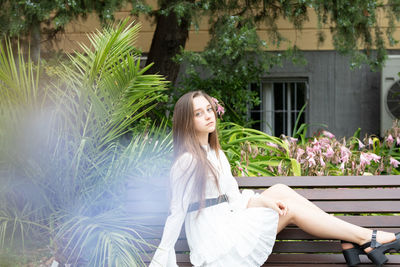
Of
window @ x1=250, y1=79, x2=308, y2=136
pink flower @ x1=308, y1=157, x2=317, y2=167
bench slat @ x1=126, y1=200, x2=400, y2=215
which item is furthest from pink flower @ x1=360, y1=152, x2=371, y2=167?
window @ x1=250, y1=79, x2=308, y2=136

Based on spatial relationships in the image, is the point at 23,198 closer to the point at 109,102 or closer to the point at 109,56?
the point at 109,102

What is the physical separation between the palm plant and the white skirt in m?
0.36

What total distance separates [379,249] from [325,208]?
0.45 meters

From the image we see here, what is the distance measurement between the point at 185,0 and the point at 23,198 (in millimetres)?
2955

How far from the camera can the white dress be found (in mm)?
2533

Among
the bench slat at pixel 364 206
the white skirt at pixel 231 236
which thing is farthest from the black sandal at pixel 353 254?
the white skirt at pixel 231 236

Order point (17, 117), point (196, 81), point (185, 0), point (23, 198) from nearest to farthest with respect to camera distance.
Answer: point (17, 117), point (23, 198), point (185, 0), point (196, 81)

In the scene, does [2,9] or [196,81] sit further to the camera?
[196,81]

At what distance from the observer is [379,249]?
260cm

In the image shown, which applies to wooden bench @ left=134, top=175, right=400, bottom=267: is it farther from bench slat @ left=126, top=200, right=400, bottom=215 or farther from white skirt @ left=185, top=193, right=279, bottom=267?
white skirt @ left=185, top=193, right=279, bottom=267

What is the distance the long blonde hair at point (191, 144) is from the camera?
2.59m

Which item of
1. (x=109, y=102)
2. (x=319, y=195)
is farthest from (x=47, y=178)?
(x=319, y=195)

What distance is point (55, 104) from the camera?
2766 millimetres

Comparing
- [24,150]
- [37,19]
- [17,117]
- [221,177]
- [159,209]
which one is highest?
[37,19]
